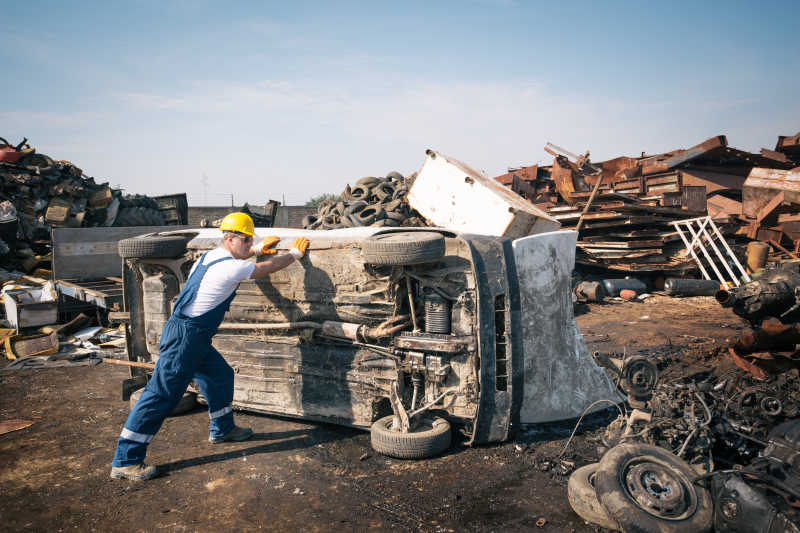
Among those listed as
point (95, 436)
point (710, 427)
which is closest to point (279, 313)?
point (95, 436)

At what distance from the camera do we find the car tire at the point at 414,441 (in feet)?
11.4

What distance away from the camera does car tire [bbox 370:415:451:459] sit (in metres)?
3.48

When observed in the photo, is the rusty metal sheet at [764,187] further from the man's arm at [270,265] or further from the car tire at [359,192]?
the man's arm at [270,265]

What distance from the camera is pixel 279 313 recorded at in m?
4.20

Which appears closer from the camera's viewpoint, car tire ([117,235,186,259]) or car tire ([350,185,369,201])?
car tire ([117,235,186,259])

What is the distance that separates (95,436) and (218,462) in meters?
1.35

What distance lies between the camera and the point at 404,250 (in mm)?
3447

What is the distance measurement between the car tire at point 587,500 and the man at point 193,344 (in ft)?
8.46

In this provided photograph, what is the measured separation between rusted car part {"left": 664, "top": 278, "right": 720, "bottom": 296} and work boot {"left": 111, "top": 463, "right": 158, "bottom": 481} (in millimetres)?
10196

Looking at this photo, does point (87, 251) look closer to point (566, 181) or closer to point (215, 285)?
point (215, 285)

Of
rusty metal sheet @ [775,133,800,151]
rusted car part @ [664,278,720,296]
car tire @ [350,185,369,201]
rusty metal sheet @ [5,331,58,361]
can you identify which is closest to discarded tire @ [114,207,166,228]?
rusty metal sheet @ [5,331,58,361]

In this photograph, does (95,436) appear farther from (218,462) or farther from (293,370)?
(293,370)

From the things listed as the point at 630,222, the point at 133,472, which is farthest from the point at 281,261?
the point at 630,222

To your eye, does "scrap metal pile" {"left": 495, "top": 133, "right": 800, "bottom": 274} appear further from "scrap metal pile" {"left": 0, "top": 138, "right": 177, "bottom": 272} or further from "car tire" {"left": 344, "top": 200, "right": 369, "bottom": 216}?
"scrap metal pile" {"left": 0, "top": 138, "right": 177, "bottom": 272}
